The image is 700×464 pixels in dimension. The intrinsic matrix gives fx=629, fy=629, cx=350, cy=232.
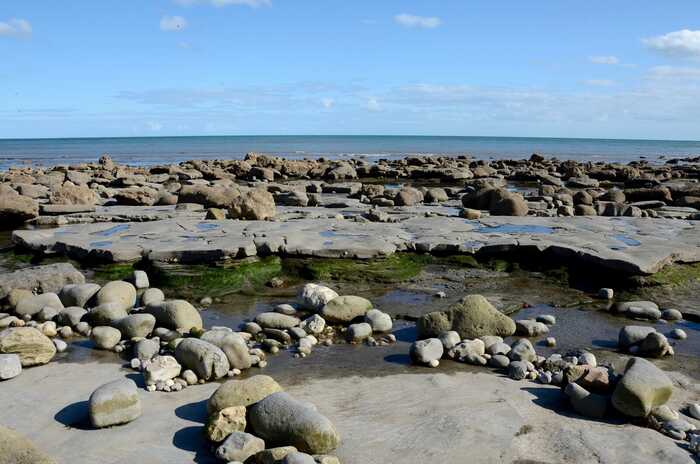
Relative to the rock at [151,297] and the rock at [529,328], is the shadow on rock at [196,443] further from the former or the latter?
the rock at [529,328]

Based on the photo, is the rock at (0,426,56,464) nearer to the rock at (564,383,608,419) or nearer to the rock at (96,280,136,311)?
the rock at (96,280,136,311)

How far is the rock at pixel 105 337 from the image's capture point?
5.55 meters

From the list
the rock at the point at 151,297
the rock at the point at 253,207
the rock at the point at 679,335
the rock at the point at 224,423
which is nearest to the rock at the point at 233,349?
the rock at the point at 224,423

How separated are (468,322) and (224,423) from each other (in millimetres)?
2763

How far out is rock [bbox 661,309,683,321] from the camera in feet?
21.4

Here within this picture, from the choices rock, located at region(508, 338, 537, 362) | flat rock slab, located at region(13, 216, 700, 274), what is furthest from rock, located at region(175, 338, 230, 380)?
flat rock slab, located at region(13, 216, 700, 274)

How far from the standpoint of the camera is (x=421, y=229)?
10.1 m

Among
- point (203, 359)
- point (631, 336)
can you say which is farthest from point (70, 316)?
point (631, 336)

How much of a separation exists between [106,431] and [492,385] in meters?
2.73

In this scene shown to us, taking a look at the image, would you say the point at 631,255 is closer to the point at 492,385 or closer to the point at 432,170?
the point at 492,385

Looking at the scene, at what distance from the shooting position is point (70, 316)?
240 inches

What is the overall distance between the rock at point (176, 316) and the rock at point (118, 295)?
55 centimetres

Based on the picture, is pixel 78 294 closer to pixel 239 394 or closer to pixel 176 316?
pixel 176 316

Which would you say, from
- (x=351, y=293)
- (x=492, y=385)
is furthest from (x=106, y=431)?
(x=351, y=293)
